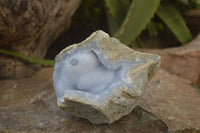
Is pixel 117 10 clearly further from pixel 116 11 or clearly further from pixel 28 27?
pixel 28 27

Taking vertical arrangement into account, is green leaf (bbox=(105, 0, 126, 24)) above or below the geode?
below

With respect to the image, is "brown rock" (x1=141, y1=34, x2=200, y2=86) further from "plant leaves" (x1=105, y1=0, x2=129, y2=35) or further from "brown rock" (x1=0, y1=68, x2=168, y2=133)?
"brown rock" (x1=0, y1=68, x2=168, y2=133)

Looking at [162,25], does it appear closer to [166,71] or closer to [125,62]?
[166,71]

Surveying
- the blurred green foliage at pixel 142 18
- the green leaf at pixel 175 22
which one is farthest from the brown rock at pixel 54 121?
the green leaf at pixel 175 22

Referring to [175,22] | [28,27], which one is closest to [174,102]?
[28,27]

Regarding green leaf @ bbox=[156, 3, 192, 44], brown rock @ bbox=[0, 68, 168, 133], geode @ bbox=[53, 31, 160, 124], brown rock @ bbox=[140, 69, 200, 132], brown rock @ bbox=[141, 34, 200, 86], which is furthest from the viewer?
green leaf @ bbox=[156, 3, 192, 44]

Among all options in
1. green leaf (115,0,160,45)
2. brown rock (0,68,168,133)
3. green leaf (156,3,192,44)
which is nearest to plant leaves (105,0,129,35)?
green leaf (115,0,160,45)
